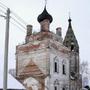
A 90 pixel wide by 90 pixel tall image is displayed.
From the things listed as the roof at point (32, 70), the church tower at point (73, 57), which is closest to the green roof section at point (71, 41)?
the church tower at point (73, 57)

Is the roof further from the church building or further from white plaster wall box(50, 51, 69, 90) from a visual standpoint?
white plaster wall box(50, 51, 69, 90)

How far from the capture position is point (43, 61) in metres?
27.3

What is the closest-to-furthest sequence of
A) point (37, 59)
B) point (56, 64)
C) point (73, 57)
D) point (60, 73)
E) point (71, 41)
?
1. point (37, 59)
2. point (56, 64)
3. point (60, 73)
4. point (73, 57)
5. point (71, 41)

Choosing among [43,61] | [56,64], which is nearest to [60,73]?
[56,64]

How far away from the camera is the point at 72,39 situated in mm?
35031

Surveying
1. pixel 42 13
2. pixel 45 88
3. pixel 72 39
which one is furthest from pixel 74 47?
pixel 45 88

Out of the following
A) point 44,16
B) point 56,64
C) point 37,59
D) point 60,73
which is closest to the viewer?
point 37,59

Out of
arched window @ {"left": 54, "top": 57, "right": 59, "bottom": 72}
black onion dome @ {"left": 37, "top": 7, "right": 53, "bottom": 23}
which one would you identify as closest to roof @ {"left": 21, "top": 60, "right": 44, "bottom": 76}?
arched window @ {"left": 54, "top": 57, "right": 59, "bottom": 72}

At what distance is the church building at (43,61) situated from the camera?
27.0 m

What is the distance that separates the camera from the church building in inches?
1064

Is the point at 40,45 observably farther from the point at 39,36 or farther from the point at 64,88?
the point at 64,88

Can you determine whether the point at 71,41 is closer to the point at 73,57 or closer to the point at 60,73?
the point at 73,57

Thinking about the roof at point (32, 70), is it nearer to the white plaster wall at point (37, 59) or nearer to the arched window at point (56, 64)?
the white plaster wall at point (37, 59)

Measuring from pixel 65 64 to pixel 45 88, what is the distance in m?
4.38
